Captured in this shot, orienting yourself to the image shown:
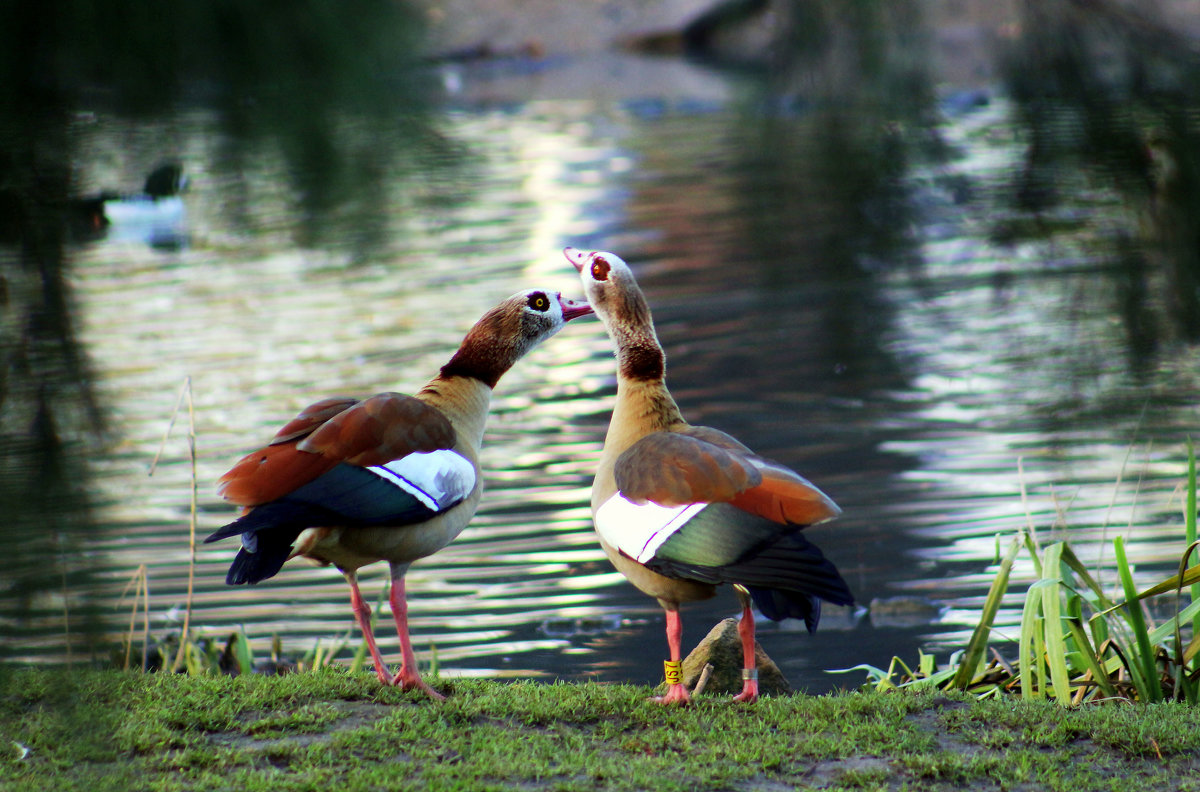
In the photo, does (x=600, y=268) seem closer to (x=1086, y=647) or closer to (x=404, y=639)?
(x=404, y=639)

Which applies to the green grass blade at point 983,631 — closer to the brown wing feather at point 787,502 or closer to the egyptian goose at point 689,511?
the egyptian goose at point 689,511

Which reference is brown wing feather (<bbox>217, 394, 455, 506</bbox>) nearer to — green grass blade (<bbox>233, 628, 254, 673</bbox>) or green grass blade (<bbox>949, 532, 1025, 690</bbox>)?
green grass blade (<bbox>233, 628, 254, 673</bbox>)

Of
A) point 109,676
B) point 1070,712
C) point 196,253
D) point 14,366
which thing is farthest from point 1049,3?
point 1070,712

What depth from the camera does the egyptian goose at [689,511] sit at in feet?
9.66

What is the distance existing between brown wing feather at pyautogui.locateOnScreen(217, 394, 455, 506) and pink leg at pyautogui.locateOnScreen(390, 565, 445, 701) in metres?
0.40

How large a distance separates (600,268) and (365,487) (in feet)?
3.44

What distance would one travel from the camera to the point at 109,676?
63.1 inches

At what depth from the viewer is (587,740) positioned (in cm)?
321

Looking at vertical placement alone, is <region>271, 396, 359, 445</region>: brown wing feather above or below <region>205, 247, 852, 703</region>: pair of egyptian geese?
above

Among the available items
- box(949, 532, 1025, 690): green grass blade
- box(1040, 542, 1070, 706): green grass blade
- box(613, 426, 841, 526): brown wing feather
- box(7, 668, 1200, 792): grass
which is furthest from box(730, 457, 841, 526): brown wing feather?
box(949, 532, 1025, 690): green grass blade

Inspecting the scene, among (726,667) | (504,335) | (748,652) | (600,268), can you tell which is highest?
(600,268)

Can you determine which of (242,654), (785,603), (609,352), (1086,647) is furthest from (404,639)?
(609,352)

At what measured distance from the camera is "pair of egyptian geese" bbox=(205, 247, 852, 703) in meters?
3.00

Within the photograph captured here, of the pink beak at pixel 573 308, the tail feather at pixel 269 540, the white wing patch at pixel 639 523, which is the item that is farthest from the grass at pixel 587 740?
the pink beak at pixel 573 308
